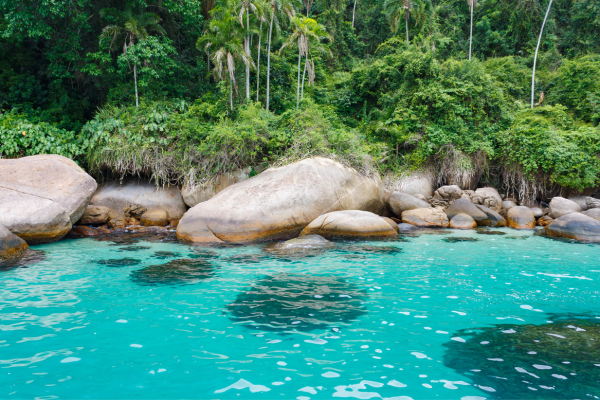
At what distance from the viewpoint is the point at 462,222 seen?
1265 cm

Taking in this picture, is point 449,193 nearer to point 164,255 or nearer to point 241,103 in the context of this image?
point 241,103

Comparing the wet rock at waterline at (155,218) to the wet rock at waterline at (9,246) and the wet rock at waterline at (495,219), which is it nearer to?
the wet rock at waterline at (9,246)

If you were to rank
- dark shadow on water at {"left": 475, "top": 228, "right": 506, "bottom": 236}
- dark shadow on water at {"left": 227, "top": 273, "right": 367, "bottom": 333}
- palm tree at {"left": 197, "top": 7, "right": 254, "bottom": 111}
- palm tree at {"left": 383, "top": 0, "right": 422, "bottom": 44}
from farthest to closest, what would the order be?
palm tree at {"left": 383, "top": 0, "right": 422, "bottom": 44} → palm tree at {"left": 197, "top": 7, "right": 254, "bottom": 111} → dark shadow on water at {"left": 475, "top": 228, "right": 506, "bottom": 236} → dark shadow on water at {"left": 227, "top": 273, "right": 367, "bottom": 333}

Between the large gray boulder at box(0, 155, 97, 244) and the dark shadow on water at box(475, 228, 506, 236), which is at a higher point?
the large gray boulder at box(0, 155, 97, 244)

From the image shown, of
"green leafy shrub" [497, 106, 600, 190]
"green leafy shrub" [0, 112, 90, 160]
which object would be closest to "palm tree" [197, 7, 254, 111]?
"green leafy shrub" [0, 112, 90, 160]

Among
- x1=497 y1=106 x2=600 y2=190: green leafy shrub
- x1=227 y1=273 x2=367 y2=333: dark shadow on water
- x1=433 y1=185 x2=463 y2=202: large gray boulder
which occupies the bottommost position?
x1=227 y1=273 x2=367 y2=333: dark shadow on water

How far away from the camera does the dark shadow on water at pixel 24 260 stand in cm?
718

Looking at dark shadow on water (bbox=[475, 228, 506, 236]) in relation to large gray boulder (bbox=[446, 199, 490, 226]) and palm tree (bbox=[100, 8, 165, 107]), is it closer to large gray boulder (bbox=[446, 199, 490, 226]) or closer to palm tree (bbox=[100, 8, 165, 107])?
large gray boulder (bbox=[446, 199, 490, 226])

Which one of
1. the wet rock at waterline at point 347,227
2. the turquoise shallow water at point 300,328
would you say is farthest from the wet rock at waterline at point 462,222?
the turquoise shallow water at point 300,328

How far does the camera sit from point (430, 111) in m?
17.9

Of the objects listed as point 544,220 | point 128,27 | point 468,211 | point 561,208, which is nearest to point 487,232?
point 468,211

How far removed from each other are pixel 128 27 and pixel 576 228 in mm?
17092

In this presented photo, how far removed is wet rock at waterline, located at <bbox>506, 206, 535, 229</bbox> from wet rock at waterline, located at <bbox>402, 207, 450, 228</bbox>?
2.30m

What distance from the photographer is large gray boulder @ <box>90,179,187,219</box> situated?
1364 centimetres
